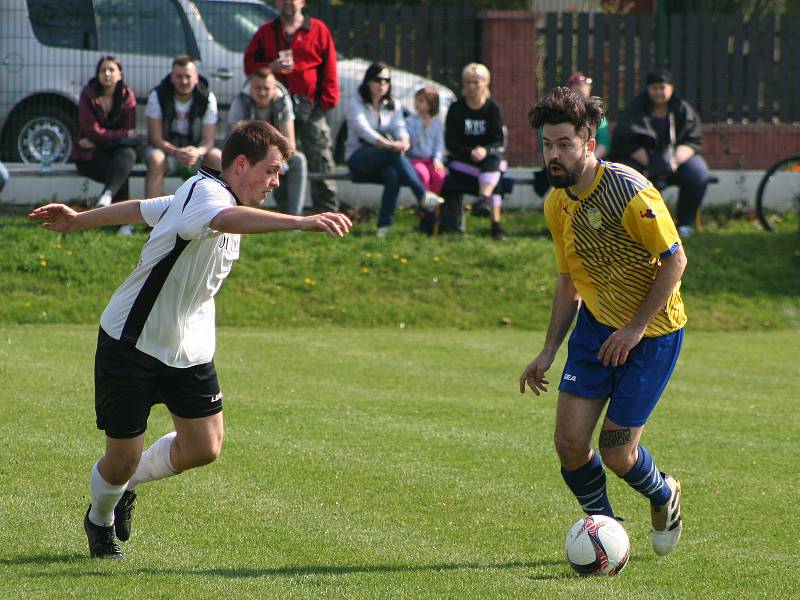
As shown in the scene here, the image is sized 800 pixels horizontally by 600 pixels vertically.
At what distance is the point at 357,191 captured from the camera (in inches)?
615

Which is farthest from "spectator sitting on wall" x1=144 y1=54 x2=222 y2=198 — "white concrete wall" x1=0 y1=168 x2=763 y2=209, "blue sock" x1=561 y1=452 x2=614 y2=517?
"blue sock" x1=561 y1=452 x2=614 y2=517

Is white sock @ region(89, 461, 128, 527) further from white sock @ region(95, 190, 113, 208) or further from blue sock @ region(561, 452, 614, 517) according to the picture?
white sock @ region(95, 190, 113, 208)

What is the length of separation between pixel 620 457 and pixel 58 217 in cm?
261

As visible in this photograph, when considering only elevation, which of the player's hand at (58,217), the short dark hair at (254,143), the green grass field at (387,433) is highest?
the short dark hair at (254,143)

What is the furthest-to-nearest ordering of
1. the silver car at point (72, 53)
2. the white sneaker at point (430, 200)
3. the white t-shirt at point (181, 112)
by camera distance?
the silver car at point (72, 53) → the white sneaker at point (430, 200) → the white t-shirt at point (181, 112)

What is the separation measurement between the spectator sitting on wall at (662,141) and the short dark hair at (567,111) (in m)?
9.11

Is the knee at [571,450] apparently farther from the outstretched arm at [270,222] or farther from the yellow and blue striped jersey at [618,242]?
the outstretched arm at [270,222]

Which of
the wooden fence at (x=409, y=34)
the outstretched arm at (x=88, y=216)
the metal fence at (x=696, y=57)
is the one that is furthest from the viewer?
the metal fence at (x=696, y=57)

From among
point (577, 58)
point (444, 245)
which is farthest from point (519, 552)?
point (577, 58)

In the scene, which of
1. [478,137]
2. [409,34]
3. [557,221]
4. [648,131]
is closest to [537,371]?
[557,221]

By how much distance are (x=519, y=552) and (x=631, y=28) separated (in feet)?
40.4

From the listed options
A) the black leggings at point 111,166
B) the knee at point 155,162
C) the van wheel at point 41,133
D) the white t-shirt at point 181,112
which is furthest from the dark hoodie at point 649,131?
the van wheel at point 41,133

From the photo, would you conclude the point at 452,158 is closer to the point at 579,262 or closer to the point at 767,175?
the point at 767,175

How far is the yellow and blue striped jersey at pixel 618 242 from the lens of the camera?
17.4 feet
